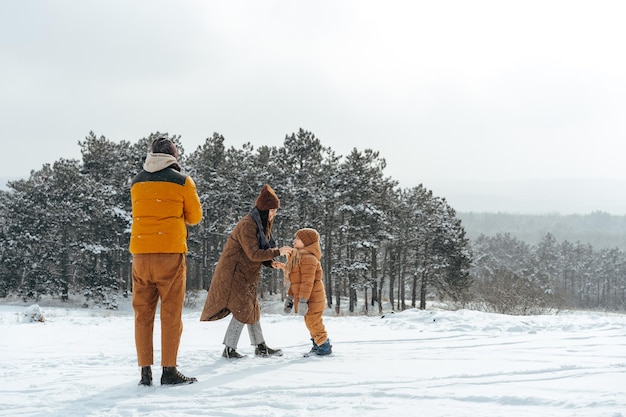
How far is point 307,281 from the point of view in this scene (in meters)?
6.18

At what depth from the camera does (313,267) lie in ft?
20.4

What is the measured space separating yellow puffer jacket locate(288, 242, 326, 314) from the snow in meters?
0.66

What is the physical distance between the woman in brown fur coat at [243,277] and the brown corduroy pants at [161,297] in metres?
1.07

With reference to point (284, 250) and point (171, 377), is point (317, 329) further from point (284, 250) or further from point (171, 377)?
point (171, 377)

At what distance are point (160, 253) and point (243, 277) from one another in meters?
1.46

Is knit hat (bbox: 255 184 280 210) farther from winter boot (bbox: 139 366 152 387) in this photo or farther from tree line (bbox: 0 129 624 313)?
tree line (bbox: 0 129 624 313)

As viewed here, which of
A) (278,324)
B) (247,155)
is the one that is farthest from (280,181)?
(278,324)

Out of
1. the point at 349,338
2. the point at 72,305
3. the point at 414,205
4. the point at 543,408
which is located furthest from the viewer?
the point at 414,205

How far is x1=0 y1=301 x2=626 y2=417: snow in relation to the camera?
12.3 feet

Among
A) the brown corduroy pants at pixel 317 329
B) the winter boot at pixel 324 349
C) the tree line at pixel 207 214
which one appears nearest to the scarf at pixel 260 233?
the brown corduroy pants at pixel 317 329

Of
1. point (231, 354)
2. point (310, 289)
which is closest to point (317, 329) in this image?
point (310, 289)

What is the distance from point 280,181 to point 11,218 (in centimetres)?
1920

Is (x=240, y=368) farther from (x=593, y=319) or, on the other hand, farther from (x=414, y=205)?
(x=414, y=205)

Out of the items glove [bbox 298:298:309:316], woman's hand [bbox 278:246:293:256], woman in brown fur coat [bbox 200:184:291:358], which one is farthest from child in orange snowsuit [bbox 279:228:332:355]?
woman in brown fur coat [bbox 200:184:291:358]
